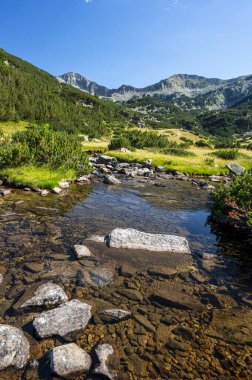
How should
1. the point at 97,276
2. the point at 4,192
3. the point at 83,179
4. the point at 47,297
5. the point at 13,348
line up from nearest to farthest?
1. the point at 13,348
2. the point at 47,297
3. the point at 97,276
4. the point at 4,192
5. the point at 83,179

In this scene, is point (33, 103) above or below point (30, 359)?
above

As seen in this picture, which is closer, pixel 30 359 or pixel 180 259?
pixel 30 359

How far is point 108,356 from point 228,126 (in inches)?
6427

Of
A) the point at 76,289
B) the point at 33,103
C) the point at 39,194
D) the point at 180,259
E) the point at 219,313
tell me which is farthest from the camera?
the point at 33,103

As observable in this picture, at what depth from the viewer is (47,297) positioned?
720 centimetres

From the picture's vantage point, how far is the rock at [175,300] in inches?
292

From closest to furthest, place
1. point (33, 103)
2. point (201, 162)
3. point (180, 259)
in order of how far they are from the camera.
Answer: point (180, 259)
point (201, 162)
point (33, 103)

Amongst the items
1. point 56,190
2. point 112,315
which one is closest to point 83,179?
point 56,190

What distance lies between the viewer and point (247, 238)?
12570mm

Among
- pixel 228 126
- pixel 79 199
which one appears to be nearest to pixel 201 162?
pixel 79 199

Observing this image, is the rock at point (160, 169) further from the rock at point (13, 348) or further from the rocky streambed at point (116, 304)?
the rock at point (13, 348)

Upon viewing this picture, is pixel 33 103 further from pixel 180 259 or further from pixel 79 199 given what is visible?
pixel 180 259

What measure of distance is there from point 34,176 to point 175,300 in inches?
570

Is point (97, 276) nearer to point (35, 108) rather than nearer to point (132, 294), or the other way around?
point (132, 294)
